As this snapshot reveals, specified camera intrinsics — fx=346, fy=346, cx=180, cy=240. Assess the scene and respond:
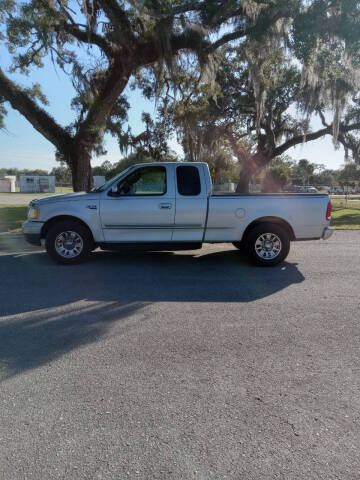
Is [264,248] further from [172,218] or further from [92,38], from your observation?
[92,38]

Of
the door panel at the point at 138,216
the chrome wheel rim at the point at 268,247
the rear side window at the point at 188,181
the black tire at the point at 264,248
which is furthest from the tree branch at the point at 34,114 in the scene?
the chrome wheel rim at the point at 268,247

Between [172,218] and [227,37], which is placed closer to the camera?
[172,218]

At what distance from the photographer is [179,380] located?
2.93m

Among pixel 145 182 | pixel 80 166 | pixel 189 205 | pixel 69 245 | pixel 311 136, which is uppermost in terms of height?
pixel 311 136

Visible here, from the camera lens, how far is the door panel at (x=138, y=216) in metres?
6.72

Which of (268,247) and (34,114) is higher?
(34,114)

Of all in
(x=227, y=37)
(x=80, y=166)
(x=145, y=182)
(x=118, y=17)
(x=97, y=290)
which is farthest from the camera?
(x=80, y=166)

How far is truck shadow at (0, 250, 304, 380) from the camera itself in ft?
12.0

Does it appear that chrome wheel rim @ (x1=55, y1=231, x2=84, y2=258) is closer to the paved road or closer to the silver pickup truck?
the silver pickup truck

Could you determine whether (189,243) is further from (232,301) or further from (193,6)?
(193,6)

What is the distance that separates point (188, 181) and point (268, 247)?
206 cm

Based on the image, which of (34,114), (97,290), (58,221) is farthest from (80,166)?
(97,290)

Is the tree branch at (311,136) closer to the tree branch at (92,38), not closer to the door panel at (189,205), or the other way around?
the tree branch at (92,38)

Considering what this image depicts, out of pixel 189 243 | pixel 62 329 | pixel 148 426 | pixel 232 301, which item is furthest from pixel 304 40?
pixel 148 426
